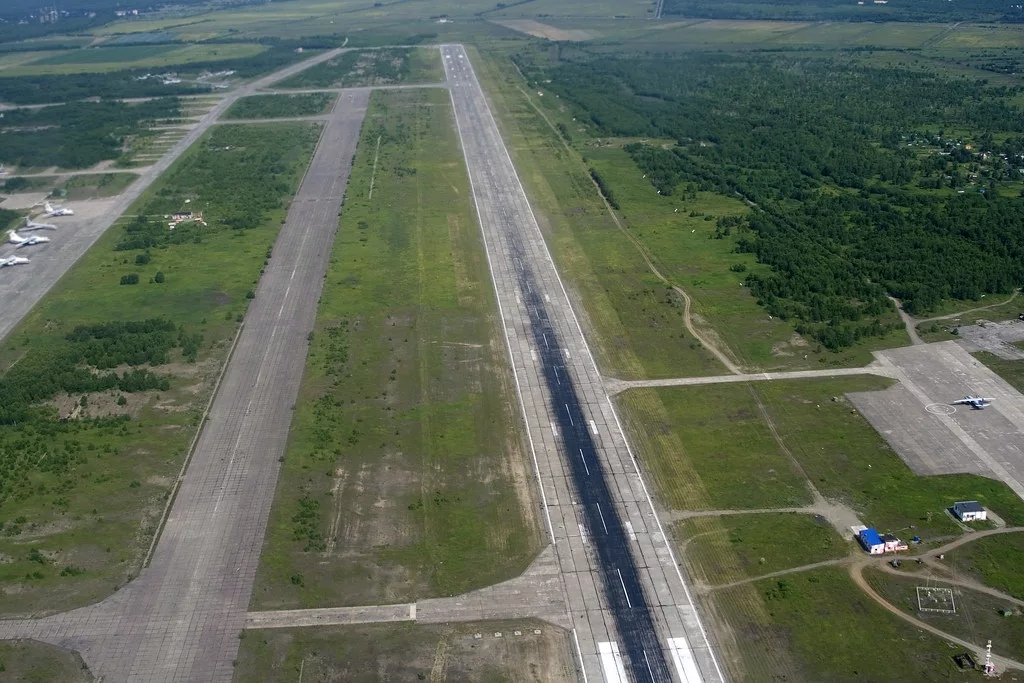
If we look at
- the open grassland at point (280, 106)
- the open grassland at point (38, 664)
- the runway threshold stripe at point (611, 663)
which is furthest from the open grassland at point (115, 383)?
the open grassland at point (280, 106)

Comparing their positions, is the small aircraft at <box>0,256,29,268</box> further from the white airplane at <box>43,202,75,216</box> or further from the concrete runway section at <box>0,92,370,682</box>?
the concrete runway section at <box>0,92,370,682</box>

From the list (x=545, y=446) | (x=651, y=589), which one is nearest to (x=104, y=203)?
(x=545, y=446)

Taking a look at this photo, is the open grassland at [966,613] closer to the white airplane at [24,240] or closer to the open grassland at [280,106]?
the white airplane at [24,240]

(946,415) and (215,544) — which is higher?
(215,544)

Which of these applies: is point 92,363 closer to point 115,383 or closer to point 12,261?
point 115,383

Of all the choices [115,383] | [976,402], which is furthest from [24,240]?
[976,402]

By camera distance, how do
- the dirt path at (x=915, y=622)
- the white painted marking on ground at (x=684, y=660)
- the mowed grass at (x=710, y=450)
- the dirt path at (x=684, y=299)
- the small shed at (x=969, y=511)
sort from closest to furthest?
1. the white painted marking on ground at (x=684, y=660)
2. the dirt path at (x=915, y=622)
3. the small shed at (x=969, y=511)
4. the mowed grass at (x=710, y=450)
5. the dirt path at (x=684, y=299)
